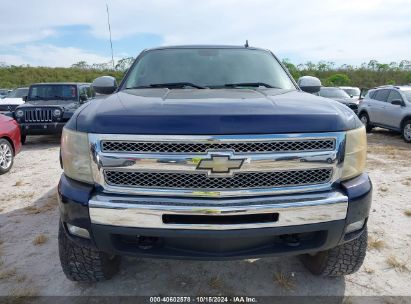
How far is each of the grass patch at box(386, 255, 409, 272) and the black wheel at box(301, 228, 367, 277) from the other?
23.0 inches

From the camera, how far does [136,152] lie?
80.8 inches

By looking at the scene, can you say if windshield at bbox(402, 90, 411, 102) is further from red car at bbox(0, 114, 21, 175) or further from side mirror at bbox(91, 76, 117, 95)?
red car at bbox(0, 114, 21, 175)

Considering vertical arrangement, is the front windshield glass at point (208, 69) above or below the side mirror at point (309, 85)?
above

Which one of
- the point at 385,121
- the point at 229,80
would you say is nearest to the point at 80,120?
the point at 229,80

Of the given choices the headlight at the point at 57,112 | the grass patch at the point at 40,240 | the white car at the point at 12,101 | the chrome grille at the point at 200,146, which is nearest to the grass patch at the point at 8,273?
the grass patch at the point at 40,240

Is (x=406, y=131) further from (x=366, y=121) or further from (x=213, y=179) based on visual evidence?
(x=213, y=179)

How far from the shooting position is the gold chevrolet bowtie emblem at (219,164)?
2033 millimetres

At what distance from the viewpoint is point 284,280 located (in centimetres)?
283

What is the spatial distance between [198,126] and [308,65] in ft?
151

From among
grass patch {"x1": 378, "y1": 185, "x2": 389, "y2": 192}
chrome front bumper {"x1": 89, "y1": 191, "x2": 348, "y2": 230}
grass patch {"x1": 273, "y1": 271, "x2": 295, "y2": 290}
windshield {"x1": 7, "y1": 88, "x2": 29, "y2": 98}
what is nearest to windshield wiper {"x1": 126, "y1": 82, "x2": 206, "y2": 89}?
chrome front bumper {"x1": 89, "y1": 191, "x2": 348, "y2": 230}

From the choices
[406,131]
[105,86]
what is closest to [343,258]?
[105,86]

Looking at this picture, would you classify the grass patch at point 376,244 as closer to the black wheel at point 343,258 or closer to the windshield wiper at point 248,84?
the black wheel at point 343,258

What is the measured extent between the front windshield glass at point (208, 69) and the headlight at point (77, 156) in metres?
1.19

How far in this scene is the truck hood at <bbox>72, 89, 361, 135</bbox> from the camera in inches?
79.7
